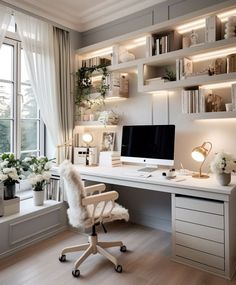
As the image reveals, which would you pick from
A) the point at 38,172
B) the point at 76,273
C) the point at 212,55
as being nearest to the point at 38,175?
the point at 38,172

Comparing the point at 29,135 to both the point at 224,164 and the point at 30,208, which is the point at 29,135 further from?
the point at 224,164

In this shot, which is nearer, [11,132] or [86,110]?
[11,132]

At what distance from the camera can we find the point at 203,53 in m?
2.44

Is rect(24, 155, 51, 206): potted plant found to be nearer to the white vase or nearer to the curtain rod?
the white vase

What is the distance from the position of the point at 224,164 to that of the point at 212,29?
128 centimetres

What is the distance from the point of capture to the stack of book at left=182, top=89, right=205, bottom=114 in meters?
2.39

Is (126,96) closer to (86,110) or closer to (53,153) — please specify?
(86,110)

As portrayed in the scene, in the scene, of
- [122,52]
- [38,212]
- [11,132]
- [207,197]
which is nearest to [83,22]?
[122,52]

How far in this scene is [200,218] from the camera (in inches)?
82.3

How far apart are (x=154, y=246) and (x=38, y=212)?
1.30 meters

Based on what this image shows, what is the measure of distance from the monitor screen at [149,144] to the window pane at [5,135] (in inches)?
56.0

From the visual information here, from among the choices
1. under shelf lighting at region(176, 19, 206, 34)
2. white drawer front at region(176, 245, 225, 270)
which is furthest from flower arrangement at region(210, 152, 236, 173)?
under shelf lighting at region(176, 19, 206, 34)

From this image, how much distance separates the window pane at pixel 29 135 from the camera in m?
3.24

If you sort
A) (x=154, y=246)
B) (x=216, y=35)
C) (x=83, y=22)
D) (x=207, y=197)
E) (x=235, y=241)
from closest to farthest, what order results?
(x=207, y=197) < (x=235, y=241) < (x=216, y=35) < (x=154, y=246) < (x=83, y=22)
